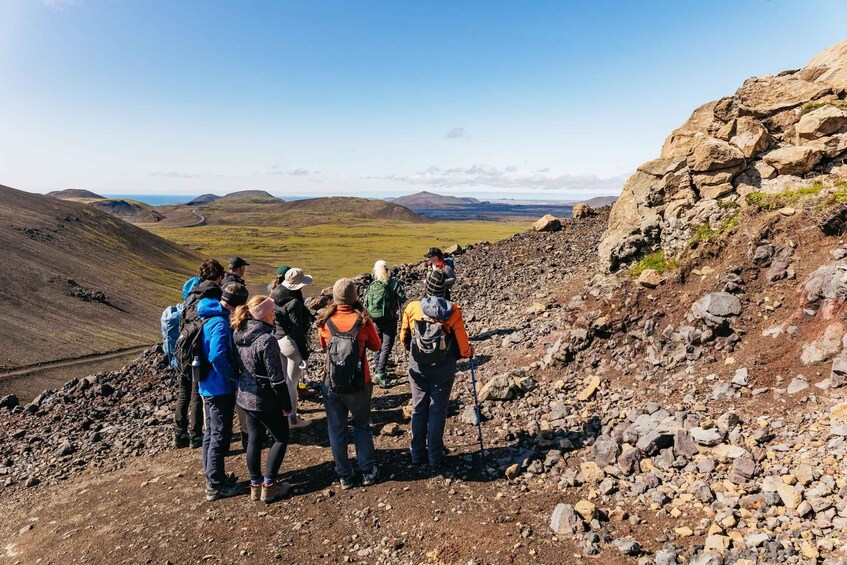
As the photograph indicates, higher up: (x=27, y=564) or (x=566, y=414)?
(x=566, y=414)

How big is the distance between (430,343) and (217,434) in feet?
10.2

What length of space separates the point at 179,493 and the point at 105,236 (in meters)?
67.4

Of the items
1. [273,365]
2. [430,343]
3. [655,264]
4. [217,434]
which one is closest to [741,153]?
[655,264]

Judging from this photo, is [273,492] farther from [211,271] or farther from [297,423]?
[211,271]

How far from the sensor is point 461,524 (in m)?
5.49

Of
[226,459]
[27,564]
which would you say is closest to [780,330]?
[226,459]

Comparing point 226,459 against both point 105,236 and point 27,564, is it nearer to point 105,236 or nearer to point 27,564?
point 27,564

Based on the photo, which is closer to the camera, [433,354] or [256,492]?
[433,354]

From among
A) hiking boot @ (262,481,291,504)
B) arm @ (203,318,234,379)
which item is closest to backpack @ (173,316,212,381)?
arm @ (203,318,234,379)

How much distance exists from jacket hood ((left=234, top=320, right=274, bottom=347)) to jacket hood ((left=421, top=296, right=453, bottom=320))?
79.4 inches

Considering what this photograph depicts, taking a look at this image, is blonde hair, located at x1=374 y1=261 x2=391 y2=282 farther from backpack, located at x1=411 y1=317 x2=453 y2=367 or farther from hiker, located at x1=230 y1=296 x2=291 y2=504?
hiker, located at x1=230 y1=296 x2=291 y2=504

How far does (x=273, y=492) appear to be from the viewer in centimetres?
618

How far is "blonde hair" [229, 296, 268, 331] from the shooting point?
5.82 m

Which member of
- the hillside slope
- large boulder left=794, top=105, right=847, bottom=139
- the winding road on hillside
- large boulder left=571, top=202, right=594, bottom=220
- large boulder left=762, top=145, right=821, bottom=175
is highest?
large boulder left=794, top=105, right=847, bottom=139
